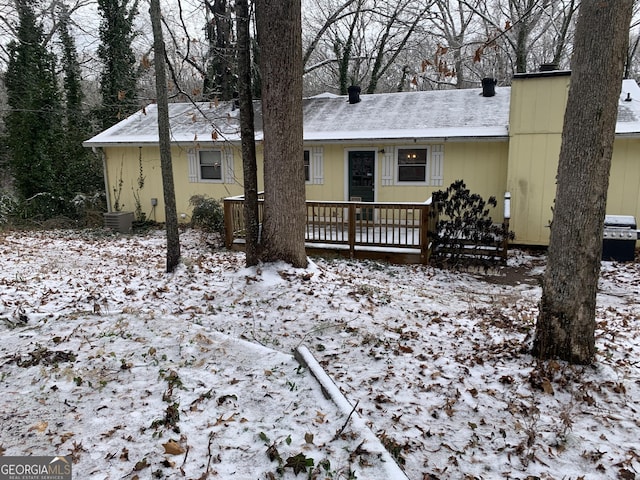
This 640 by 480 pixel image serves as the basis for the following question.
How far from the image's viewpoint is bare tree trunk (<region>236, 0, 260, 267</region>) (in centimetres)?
607

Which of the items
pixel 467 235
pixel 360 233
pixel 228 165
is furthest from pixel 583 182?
pixel 228 165

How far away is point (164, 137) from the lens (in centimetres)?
675

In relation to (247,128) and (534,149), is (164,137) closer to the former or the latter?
(247,128)

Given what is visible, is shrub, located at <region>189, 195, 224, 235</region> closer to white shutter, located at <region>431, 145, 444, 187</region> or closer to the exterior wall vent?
the exterior wall vent

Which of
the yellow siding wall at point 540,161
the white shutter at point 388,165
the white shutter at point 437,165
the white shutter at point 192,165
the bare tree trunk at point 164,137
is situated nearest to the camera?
the bare tree trunk at point 164,137

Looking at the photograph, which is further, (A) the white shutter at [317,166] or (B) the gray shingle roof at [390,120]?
(A) the white shutter at [317,166]

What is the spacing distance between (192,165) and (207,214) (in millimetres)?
2051

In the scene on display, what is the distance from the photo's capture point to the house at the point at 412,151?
31.9 ft

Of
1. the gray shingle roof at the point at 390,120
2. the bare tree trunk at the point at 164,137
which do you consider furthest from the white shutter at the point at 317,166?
the bare tree trunk at the point at 164,137

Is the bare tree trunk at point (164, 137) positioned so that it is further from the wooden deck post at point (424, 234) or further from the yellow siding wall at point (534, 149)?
the yellow siding wall at point (534, 149)

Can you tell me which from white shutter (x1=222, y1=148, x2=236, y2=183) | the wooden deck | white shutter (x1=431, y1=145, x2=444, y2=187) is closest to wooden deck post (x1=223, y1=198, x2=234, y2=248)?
the wooden deck

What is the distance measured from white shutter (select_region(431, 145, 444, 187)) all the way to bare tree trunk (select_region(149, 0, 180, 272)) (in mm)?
6566

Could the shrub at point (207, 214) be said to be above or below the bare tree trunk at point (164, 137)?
below

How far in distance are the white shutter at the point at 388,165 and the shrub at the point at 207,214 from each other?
434 cm
